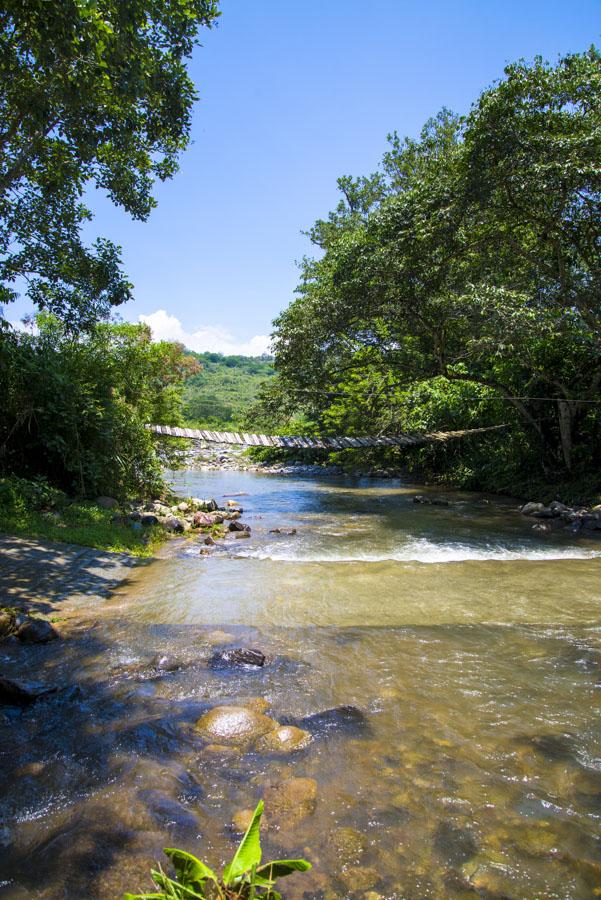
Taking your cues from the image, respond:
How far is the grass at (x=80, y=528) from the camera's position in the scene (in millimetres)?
5406

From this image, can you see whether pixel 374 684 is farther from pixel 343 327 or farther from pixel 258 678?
pixel 343 327

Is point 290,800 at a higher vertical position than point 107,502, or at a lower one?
lower

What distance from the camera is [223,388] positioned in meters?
56.9

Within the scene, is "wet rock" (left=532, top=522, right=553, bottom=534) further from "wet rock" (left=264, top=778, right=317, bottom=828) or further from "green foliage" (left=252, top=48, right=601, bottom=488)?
"wet rock" (left=264, top=778, right=317, bottom=828)

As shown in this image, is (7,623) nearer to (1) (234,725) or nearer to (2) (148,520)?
(1) (234,725)

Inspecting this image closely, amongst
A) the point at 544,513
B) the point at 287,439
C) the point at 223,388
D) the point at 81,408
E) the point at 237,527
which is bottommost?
the point at 237,527

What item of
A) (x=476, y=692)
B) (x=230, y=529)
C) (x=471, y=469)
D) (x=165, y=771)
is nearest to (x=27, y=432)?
(x=230, y=529)

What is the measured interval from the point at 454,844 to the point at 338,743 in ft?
2.18

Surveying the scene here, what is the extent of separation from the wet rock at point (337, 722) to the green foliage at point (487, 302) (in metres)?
6.79

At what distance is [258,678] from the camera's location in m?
2.83

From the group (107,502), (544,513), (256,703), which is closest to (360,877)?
(256,703)

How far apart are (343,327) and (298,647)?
9159mm

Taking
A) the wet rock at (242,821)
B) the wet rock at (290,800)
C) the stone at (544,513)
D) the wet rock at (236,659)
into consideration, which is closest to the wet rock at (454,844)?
the wet rock at (290,800)

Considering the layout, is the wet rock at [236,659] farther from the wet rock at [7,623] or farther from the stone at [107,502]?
the stone at [107,502]
